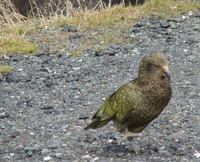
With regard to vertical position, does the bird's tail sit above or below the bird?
below

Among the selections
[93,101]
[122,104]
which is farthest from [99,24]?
[122,104]

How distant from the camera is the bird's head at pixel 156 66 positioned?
5.80m

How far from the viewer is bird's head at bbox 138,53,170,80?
19.0 feet

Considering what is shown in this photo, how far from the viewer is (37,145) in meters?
6.59

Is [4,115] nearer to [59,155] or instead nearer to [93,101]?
[93,101]

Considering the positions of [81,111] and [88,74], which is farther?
[88,74]

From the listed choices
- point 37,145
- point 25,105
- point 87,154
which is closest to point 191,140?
point 87,154

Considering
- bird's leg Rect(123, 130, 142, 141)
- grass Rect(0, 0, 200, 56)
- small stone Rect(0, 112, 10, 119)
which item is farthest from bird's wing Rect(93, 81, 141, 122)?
grass Rect(0, 0, 200, 56)

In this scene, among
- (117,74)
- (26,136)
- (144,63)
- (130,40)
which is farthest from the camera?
(130,40)

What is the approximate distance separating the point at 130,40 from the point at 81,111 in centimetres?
261

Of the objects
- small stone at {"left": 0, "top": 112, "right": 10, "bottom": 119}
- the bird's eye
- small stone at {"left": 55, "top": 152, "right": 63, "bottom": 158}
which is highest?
the bird's eye

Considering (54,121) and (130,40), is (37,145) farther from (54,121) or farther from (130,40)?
(130,40)

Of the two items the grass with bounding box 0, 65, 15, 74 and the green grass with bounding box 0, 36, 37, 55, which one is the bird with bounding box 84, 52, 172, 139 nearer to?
the grass with bounding box 0, 65, 15, 74

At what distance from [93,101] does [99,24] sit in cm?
309
